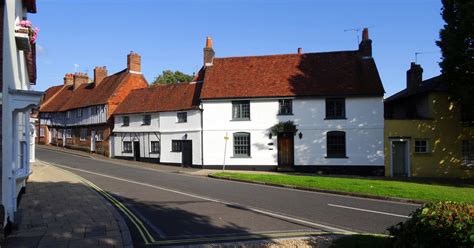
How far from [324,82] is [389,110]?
28.6 feet

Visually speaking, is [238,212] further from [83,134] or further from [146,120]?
[83,134]

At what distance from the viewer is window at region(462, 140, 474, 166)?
29688 mm

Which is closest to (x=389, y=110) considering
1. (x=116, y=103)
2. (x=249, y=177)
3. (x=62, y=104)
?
(x=249, y=177)

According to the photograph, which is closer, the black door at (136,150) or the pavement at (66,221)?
the pavement at (66,221)

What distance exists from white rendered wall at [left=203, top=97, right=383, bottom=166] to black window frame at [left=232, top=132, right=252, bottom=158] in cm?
27

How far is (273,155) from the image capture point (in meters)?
31.7

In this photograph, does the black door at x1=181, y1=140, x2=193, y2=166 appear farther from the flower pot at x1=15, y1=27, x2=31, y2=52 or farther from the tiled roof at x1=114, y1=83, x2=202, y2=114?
the flower pot at x1=15, y1=27, x2=31, y2=52

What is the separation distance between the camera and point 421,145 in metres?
30.1

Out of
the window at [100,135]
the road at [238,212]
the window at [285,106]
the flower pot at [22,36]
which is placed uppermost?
the flower pot at [22,36]

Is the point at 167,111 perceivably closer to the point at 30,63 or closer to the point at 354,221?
the point at 30,63

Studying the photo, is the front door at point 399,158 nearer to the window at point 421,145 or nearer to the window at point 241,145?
the window at point 421,145

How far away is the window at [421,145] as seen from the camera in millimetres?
30031

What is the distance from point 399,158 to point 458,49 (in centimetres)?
902

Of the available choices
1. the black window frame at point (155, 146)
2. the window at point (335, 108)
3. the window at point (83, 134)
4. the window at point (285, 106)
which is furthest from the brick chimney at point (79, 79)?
the window at point (335, 108)
